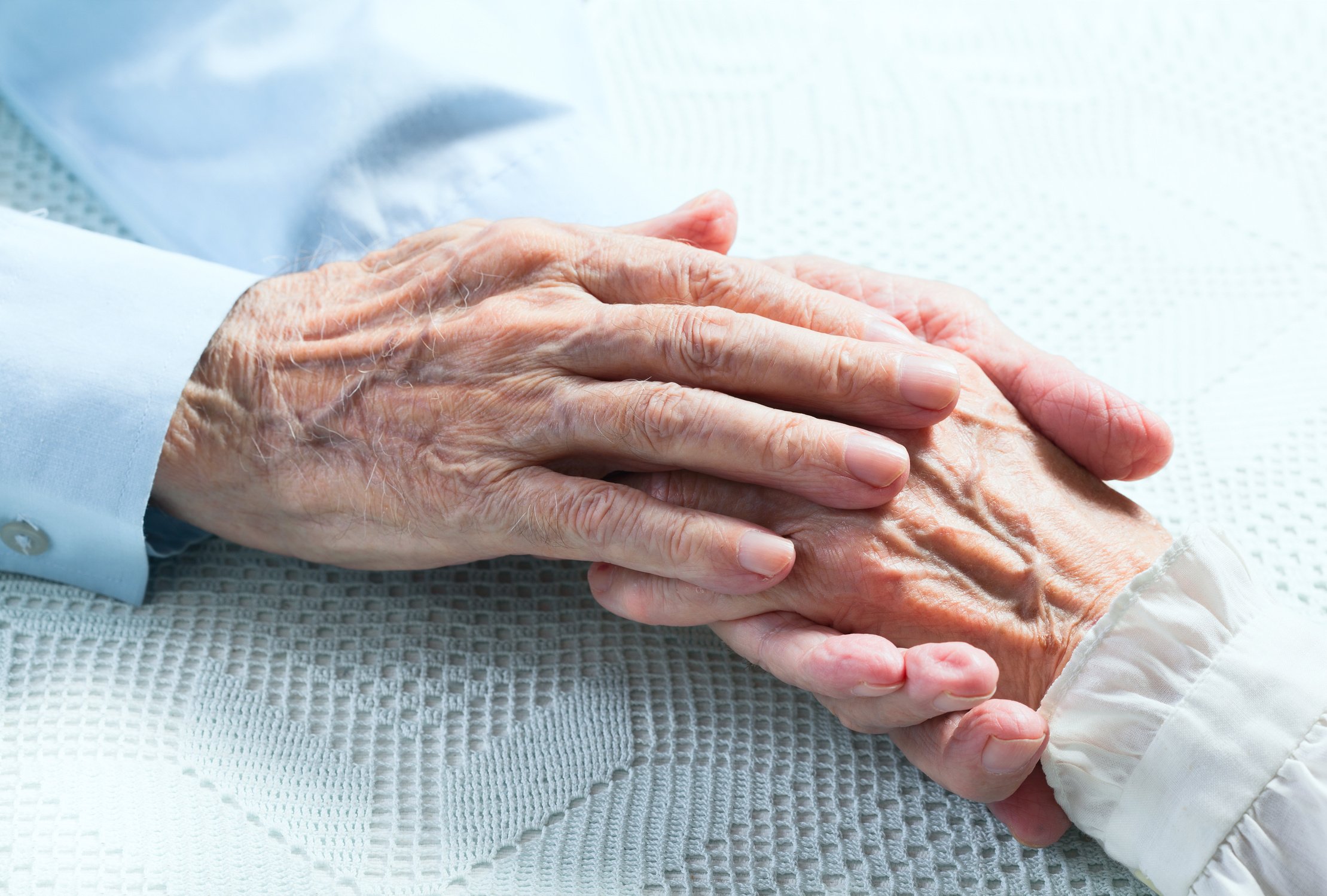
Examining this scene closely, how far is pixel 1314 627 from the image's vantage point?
29.7 inches

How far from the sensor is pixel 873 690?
2.47 ft

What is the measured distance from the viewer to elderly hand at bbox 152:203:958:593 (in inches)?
32.3

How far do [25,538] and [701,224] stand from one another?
2.26 feet

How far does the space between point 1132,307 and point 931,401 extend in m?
0.45

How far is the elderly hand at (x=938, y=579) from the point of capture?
0.80 metres

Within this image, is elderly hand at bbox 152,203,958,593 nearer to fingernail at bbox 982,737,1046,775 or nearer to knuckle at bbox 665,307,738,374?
knuckle at bbox 665,307,738,374

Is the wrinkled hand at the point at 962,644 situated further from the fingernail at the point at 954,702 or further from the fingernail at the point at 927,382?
the fingernail at the point at 927,382

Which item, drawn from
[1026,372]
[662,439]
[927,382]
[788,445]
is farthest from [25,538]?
[1026,372]

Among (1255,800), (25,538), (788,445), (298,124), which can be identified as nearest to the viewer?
(1255,800)

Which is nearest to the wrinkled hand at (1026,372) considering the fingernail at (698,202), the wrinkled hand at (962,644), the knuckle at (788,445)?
the wrinkled hand at (962,644)

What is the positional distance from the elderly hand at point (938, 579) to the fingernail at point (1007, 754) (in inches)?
1.2

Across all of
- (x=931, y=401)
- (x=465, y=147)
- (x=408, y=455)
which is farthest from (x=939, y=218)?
(x=408, y=455)

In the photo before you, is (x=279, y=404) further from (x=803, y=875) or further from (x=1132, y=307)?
(x=1132, y=307)

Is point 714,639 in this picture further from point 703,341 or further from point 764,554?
point 703,341
